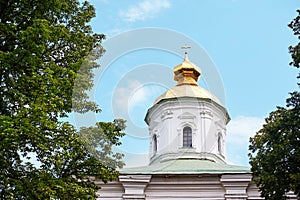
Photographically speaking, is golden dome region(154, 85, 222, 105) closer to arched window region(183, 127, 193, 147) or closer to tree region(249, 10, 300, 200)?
arched window region(183, 127, 193, 147)

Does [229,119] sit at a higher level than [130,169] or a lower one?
higher

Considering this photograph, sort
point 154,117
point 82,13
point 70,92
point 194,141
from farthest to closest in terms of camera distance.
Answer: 1. point 154,117
2. point 194,141
3. point 82,13
4. point 70,92

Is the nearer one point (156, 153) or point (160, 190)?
point (160, 190)

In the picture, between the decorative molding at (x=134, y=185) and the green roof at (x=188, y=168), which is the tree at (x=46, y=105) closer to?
the decorative molding at (x=134, y=185)

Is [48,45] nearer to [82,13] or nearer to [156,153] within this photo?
[82,13]

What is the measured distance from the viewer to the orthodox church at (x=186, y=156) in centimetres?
1864

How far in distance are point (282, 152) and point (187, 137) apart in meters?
13.4

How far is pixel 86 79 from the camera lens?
38.6ft

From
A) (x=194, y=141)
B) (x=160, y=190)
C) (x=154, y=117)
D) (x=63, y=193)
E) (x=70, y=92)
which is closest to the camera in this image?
(x=63, y=193)

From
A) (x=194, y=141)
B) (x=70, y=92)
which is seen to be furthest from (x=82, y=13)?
(x=194, y=141)

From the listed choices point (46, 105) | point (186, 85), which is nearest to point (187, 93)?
point (186, 85)

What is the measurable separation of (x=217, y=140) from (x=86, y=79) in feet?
46.6

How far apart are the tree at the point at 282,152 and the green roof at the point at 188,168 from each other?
736 centimetres

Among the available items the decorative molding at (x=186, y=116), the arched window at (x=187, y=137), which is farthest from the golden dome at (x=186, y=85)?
the arched window at (x=187, y=137)
